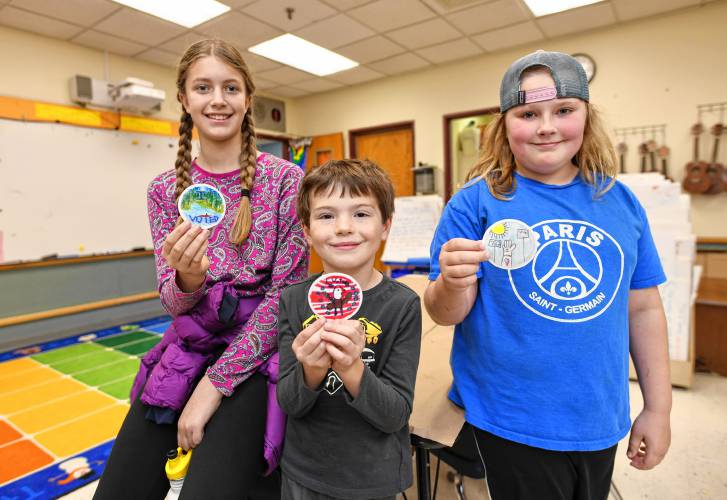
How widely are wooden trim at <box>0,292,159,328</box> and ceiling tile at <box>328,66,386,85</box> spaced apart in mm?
3570

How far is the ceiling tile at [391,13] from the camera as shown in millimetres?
3627

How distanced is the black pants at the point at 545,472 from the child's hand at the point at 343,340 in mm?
451

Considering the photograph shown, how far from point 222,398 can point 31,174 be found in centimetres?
408

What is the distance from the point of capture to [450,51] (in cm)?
477

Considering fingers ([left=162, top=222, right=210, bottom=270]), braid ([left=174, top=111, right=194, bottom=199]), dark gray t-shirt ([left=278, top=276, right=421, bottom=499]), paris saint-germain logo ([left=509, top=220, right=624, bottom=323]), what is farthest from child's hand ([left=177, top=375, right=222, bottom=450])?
paris saint-germain logo ([left=509, top=220, right=624, bottom=323])

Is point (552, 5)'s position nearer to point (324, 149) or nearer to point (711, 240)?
point (711, 240)

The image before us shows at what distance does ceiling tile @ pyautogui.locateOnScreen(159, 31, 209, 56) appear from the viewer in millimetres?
4106

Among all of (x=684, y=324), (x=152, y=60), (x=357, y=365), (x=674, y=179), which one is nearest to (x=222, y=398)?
(x=357, y=365)

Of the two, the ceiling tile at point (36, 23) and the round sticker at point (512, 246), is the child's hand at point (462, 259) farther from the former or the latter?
the ceiling tile at point (36, 23)

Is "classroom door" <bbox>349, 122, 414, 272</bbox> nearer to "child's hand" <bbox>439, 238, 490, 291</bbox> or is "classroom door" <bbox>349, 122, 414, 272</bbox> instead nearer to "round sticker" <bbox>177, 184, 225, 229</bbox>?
"round sticker" <bbox>177, 184, 225, 229</bbox>

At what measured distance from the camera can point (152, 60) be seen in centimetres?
475

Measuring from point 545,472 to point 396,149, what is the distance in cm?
531

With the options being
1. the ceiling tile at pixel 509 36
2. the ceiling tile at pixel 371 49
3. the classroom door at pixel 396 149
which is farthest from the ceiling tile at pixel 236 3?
the classroom door at pixel 396 149

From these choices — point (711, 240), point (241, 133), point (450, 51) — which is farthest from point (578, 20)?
point (241, 133)
